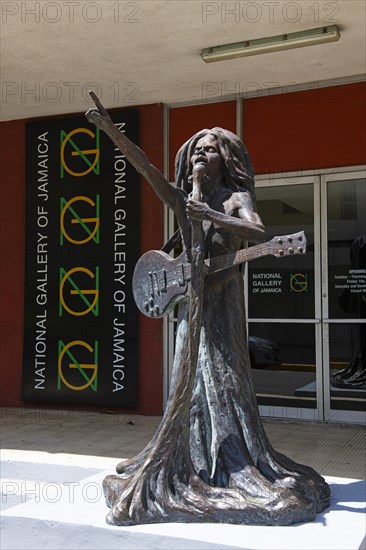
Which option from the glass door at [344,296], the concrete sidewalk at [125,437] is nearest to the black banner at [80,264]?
the concrete sidewalk at [125,437]

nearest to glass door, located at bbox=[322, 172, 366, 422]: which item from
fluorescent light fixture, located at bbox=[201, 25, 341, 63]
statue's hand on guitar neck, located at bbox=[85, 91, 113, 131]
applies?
fluorescent light fixture, located at bbox=[201, 25, 341, 63]

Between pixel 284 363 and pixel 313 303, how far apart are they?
72cm

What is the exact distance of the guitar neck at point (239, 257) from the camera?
2639 millimetres

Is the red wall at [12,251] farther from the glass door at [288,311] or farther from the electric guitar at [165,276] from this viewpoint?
the electric guitar at [165,276]

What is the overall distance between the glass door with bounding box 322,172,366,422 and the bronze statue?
3.72 metres

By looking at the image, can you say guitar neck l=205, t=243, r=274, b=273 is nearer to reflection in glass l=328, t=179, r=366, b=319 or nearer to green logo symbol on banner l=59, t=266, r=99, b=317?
reflection in glass l=328, t=179, r=366, b=319

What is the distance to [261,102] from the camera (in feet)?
23.0

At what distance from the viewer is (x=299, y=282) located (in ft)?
22.3

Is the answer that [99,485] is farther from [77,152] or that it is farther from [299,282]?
[77,152]

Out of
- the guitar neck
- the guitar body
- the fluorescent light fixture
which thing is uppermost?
the fluorescent light fixture

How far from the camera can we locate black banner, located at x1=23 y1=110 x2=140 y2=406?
7297 millimetres

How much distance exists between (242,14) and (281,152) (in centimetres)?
182

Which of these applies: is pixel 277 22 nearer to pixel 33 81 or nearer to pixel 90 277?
pixel 33 81

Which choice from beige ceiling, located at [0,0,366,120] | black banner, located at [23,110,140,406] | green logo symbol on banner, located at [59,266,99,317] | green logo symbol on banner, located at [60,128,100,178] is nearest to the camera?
beige ceiling, located at [0,0,366,120]
